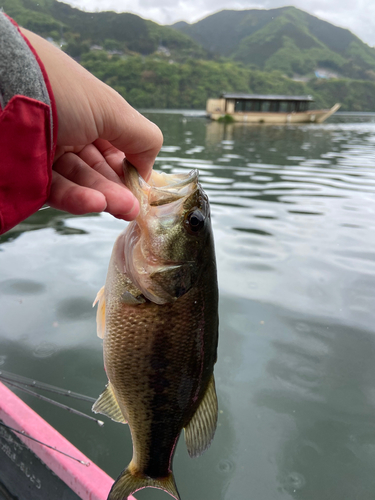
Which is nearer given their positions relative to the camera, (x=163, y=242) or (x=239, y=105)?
(x=163, y=242)

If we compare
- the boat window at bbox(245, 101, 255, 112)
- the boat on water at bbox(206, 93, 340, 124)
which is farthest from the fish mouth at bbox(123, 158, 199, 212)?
the boat window at bbox(245, 101, 255, 112)

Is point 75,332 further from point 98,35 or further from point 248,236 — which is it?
point 98,35

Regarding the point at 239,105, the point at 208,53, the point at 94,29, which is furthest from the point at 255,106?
the point at 208,53

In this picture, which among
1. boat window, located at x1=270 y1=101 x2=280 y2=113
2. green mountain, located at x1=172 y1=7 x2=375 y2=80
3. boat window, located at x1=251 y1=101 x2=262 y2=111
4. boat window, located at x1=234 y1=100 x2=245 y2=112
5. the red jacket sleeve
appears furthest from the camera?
green mountain, located at x1=172 y1=7 x2=375 y2=80

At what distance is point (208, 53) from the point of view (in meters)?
114

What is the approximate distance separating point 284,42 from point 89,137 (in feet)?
506

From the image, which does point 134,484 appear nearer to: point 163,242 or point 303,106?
point 163,242

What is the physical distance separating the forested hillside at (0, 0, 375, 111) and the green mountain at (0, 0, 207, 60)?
121 mm

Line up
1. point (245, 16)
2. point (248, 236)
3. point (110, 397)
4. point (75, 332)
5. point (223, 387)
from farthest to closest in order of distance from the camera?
point (245, 16)
point (248, 236)
point (75, 332)
point (223, 387)
point (110, 397)

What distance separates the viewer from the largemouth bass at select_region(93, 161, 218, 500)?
143 centimetres

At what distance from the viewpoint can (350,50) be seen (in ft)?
429

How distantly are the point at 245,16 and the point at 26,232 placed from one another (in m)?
180

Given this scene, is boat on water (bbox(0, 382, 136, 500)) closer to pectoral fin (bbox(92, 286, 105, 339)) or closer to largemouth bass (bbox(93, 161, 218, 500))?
largemouth bass (bbox(93, 161, 218, 500))

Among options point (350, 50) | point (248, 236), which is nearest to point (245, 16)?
point (350, 50)
